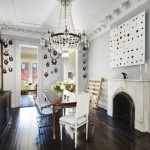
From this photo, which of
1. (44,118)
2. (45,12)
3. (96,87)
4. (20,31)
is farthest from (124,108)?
(20,31)

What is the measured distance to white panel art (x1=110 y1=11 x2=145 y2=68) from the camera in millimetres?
3258

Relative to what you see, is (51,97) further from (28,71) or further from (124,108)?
(28,71)

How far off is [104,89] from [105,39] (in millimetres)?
1953

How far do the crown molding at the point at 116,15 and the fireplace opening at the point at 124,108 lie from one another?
2346 millimetres

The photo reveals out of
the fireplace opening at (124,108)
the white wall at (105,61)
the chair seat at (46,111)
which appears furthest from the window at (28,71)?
the fireplace opening at (124,108)

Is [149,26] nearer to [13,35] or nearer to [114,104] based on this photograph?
[114,104]

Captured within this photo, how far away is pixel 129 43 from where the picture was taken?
3646 mm

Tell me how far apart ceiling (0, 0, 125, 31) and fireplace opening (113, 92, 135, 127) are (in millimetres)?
2619

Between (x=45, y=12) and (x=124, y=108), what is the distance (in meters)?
3.77

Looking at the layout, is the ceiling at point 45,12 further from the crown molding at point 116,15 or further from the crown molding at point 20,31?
the crown molding at point 20,31

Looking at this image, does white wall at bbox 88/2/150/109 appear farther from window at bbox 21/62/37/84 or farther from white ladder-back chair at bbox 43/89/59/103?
window at bbox 21/62/37/84


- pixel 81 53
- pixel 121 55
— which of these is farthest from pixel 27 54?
pixel 121 55

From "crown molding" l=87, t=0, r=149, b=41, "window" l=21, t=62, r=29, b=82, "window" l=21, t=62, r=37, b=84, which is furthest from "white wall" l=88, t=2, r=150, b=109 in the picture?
"window" l=21, t=62, r=29, b=82

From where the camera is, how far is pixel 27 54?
1043 centimetres
